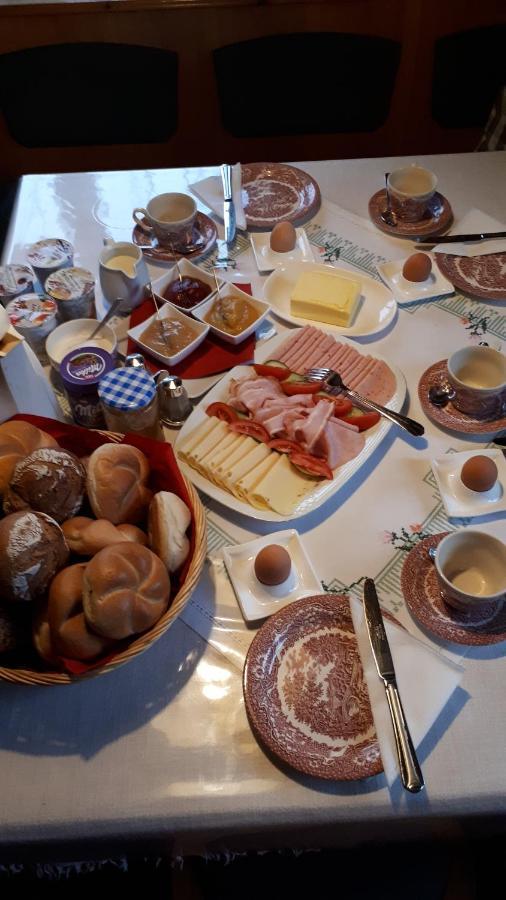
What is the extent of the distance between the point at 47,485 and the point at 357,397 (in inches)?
25.5

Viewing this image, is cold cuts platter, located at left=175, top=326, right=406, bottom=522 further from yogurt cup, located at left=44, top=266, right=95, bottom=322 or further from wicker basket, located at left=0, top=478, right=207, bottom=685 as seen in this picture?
yogurt cup, located at left=44, top=266, right=95, bottom=322

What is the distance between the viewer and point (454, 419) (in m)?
1.36

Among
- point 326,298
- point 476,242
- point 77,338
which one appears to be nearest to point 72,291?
point 77,338

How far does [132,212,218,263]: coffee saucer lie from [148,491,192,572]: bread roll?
87 centimetres

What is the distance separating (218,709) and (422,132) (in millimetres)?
2632

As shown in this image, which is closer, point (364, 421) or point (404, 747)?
point (404, 747)

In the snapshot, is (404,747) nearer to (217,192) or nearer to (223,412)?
(223,412)

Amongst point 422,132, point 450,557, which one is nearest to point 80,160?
point 422,132

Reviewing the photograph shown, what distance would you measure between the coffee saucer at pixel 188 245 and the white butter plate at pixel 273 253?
12cm

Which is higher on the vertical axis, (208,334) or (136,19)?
(136,19)

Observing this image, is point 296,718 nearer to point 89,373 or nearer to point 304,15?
point 89,373

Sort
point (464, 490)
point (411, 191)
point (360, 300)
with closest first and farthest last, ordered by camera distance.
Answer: point (464, 490)
point (360, 300)
point (411, 191)

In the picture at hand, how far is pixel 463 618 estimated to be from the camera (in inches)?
42.5

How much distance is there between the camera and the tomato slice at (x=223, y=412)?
4.45ft
